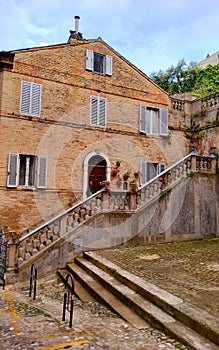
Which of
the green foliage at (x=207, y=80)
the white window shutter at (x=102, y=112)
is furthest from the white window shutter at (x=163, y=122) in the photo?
the green foliage at (x=207, y=80)

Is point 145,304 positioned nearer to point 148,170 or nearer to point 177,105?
point 148,170

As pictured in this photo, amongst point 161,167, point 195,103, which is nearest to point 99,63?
point 195,103

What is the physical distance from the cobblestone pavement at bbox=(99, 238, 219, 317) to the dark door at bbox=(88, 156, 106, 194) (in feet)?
14.8

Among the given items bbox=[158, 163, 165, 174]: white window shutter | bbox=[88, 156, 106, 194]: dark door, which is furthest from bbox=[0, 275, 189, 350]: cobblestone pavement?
bbox=[158, 163, 165, 174]: white window shutter

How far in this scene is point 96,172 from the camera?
13.4 metres

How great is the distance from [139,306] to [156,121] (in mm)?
11717

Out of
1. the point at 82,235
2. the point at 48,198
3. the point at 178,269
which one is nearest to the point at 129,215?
the point at 82,235

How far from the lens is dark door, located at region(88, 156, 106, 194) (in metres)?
13.2

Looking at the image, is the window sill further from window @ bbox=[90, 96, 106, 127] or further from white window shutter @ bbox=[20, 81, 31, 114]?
window @ bbox=[90, 96, 106, 127]

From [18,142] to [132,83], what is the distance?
690 cm

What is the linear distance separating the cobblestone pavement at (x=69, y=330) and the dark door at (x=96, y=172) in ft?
24.5

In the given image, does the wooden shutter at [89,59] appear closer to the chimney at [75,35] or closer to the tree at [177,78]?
the chimney at [75,35]

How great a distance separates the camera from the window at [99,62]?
13.7m

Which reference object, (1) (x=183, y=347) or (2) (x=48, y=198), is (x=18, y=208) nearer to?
(2) (x=48, y=198)
